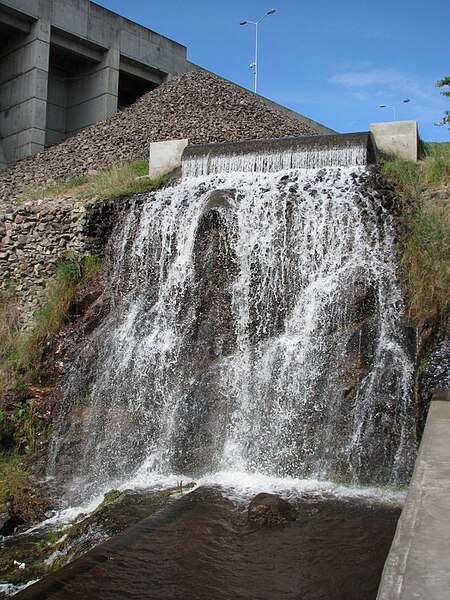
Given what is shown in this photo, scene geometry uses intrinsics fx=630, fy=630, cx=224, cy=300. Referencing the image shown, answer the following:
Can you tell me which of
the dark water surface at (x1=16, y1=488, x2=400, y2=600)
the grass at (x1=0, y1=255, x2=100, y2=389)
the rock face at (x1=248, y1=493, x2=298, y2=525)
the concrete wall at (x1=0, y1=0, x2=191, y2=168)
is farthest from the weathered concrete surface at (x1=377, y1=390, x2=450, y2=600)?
the concrete wall at (x1=0, y1=0, x2=191, y2=168)

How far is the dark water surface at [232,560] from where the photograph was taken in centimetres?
367

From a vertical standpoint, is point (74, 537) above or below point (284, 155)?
below

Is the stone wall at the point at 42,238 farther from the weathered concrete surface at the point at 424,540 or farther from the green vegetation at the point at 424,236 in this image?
the weathered concrete surface at the point at 424,540

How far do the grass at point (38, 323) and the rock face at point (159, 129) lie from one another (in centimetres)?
498

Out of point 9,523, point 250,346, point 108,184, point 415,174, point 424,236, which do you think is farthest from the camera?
point 108,184

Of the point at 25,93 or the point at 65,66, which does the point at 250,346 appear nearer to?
the point at 25,93

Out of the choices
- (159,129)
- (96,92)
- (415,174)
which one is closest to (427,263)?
(415,174)

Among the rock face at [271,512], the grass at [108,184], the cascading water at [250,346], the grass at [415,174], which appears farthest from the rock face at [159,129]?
the rock face at [271,512]

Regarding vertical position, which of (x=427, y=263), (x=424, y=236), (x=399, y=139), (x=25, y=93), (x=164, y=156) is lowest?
(x=427, y=263)

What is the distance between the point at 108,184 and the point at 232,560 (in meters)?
9.60

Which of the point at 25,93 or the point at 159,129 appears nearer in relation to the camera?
the point at 159,129

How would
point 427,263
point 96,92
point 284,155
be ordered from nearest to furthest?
point 427,263
point 284,155
point 96,92

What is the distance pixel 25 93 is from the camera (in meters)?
20.6

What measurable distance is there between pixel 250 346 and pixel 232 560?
393cm
